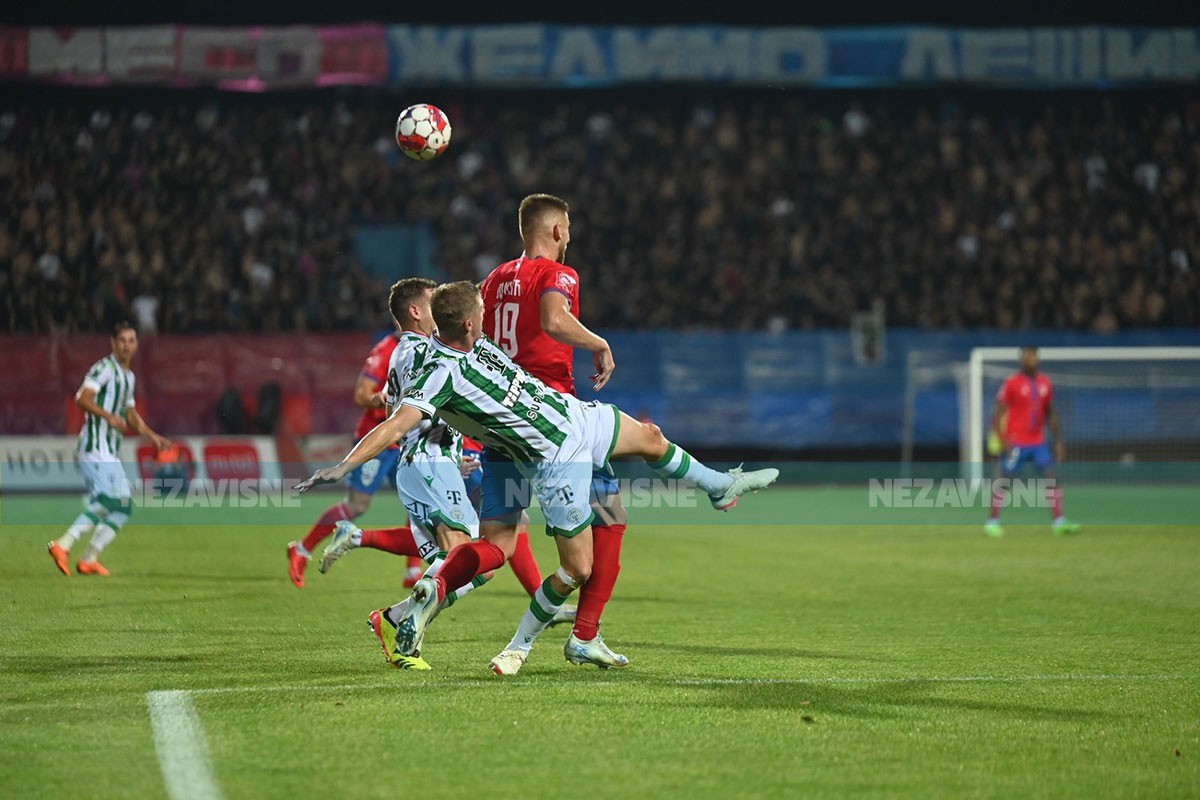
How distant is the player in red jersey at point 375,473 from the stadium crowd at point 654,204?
1368 cm

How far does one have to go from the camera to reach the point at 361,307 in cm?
2680

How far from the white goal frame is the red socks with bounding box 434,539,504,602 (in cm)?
1701

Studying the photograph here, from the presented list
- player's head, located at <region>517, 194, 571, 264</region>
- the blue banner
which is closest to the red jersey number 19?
player's head, located at <region>517, 194, 571, 264</region>

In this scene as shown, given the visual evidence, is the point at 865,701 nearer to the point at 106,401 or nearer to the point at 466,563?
the point at 466,563

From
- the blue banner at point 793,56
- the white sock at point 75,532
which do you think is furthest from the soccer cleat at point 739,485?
the blue banner at point 793,56

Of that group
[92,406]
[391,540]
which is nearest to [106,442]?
[92,406]

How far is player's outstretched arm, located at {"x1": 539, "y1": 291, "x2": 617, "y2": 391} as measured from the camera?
24.2 feet

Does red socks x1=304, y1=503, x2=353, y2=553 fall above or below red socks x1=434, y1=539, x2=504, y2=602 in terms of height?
below

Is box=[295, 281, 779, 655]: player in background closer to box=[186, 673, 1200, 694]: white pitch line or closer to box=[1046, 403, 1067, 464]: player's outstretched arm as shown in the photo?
box=[186, 673, 1200, 694]: white pitch line

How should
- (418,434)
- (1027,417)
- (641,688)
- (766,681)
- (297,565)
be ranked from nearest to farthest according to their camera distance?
(641,688)
(766,681)
(418,434)
(297,565)
(1027,417)

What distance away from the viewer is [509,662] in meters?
7.38

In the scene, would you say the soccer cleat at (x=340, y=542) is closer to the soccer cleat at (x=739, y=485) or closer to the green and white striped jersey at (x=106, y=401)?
the soccer cleat at (x=739, y=485)

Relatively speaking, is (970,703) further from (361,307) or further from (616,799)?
(361,307)

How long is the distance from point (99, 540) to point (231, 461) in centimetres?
1056
